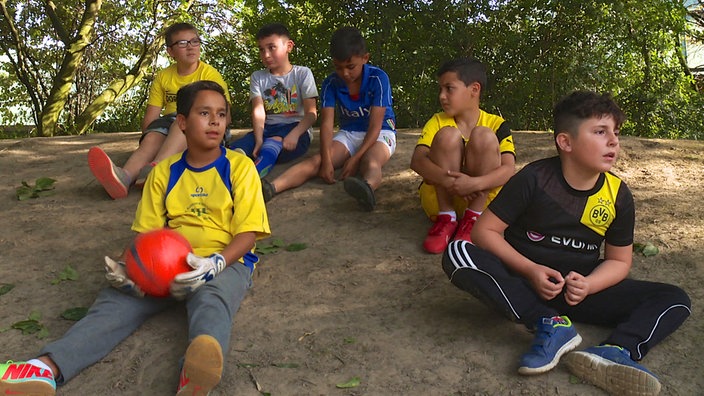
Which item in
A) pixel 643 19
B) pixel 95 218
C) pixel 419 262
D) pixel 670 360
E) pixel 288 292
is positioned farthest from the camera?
pixel 643 19

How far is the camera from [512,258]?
3197 mm

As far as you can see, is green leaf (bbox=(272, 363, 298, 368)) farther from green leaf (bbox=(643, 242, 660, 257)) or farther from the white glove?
green leaf (bbox=(643, 242, 660, 257))

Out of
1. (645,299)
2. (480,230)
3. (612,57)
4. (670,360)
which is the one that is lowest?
(670,360)

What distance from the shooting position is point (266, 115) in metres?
6.01

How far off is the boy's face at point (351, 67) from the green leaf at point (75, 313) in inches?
103

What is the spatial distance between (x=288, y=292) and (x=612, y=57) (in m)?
5.55

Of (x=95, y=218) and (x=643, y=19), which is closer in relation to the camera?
(x=95, y=218)

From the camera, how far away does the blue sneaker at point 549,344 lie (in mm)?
2871

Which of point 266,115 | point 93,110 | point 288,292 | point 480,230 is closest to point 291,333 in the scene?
point 288,292

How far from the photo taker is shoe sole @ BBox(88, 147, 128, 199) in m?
5.07

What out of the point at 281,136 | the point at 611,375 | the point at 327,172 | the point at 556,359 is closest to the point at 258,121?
the point at 281,136

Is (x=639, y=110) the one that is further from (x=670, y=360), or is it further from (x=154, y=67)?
(x=154, y=67)

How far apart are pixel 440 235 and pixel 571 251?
1109 millimetres

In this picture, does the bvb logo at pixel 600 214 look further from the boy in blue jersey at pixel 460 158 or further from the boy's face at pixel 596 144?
the boy in blue jersey at pixel 460 158
